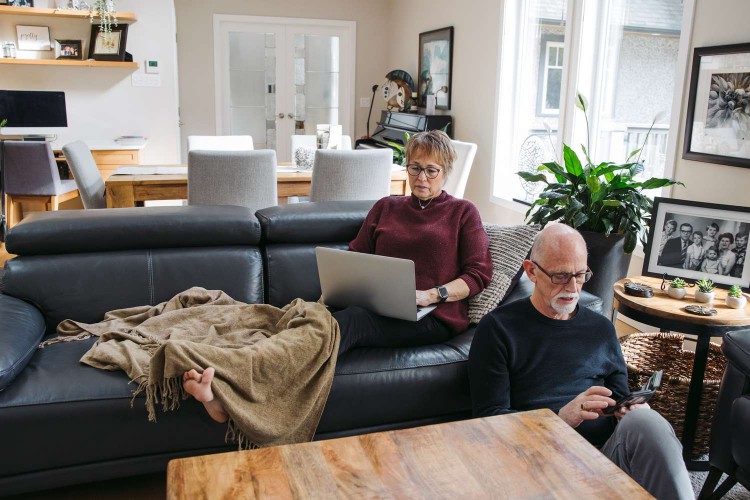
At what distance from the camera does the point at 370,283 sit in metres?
2.21

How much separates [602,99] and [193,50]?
4.66m

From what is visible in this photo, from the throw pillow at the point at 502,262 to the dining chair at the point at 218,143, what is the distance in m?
2.63

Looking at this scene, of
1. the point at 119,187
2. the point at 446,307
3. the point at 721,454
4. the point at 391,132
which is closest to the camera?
the point at 721,454

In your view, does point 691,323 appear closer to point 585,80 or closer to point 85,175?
point 585,80

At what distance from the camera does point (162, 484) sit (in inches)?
85.7

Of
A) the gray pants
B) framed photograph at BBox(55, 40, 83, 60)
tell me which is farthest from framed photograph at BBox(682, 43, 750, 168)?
framed photograph at BBox(55, 40, 83, 60)

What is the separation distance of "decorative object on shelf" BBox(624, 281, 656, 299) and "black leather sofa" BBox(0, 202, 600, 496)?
18 cm

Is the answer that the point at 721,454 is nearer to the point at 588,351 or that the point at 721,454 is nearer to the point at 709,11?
the point at 588,351

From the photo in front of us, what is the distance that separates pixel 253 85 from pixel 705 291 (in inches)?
239

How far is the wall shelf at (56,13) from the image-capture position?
18.4ft

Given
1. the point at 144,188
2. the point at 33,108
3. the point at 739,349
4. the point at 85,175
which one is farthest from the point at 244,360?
the point at 33,108

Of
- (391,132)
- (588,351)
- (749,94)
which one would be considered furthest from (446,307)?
(391,132)

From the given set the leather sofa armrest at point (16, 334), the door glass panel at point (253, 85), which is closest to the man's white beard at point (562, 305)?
the leather sofa armrest at point (16, 334)

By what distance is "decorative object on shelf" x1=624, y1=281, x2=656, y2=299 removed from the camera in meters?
2.42
